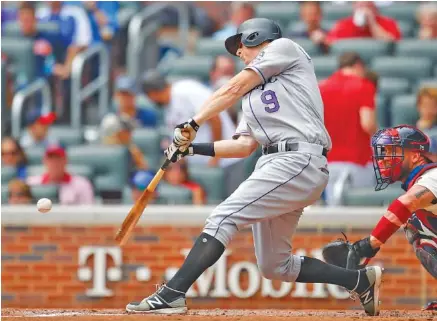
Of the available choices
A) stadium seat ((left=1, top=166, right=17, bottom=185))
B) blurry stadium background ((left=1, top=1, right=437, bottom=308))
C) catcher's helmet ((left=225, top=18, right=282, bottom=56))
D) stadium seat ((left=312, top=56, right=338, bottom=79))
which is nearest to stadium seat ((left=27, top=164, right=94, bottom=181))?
blurry stadium background ((left=1, top=1, right=437, bottom=308))

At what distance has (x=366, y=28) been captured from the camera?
1061cm

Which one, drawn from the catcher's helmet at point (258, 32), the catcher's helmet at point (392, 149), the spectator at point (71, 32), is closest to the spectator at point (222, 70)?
the spectator at point (71, 32)

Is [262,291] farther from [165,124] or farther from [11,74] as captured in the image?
[11,74]

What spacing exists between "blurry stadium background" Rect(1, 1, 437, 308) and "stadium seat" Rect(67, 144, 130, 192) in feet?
0.04

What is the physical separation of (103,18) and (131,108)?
1569mm

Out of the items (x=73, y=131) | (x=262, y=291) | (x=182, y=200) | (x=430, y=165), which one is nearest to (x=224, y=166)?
A: (x=182, y=200)

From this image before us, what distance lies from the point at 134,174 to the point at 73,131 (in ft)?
4.12

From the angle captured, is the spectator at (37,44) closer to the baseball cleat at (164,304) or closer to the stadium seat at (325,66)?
the stadium seat at (325,66)

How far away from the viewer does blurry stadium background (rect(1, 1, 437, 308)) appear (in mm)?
8797

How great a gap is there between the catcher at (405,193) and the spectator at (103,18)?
19.0ft

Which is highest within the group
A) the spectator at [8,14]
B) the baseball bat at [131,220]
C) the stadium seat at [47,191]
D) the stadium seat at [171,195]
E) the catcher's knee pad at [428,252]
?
the spectator at [8,14]

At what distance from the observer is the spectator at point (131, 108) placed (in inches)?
407

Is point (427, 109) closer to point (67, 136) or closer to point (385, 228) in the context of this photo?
point (67, 136)

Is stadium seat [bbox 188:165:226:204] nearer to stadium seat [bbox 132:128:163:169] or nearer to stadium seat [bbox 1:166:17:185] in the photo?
stadium seat [bbox 132:128:163:169]
